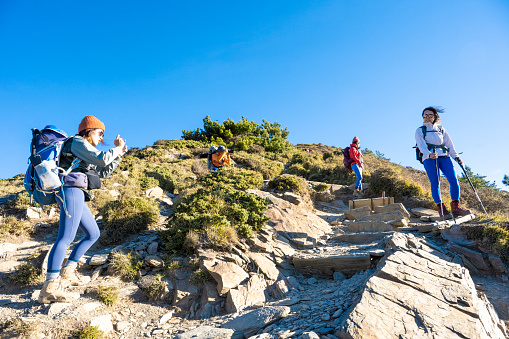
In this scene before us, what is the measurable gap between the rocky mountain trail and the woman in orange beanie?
417mm

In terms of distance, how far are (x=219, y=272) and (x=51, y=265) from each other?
219cm

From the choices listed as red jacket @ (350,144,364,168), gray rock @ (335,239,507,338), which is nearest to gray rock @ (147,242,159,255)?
gray rock @ (335,239,507,338)

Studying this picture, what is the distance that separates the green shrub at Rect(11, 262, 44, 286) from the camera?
4641 millimetres

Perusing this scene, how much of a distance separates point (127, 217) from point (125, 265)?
172 cm

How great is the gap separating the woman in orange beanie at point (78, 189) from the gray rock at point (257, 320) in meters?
2.13

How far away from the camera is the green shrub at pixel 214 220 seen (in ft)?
17.4

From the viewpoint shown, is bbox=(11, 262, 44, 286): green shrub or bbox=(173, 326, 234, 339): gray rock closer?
bbox=(173, 326, 234, 339): gray rock

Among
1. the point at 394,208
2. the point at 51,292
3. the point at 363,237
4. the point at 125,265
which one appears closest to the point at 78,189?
the point at 51,292

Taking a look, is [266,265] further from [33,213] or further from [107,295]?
[33,213]

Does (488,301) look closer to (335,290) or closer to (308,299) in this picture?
(335,290)

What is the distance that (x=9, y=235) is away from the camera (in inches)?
264

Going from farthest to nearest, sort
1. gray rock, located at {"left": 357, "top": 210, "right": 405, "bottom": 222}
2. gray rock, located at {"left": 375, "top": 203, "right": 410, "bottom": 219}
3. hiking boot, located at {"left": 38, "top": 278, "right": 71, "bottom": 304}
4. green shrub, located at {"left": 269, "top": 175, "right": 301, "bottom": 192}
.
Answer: green shrub, located at {"left": 269, "top": 175, "right": 301, "bottom": 192}
gray rock, located at {"left": 375, "top": 203, "right": 410, "bottom": 219}
gray rock, located at {"left": 357, "top": 210, "right": 405, "bottom": 222}
hiking boot, located at {"left": 38, "top": 278, "right": 71, "bottom": 304}

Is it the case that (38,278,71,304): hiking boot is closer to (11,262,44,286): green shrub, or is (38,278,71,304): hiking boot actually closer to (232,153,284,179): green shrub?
(11,262,44,286): green shrub

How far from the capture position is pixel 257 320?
3.23 meters
